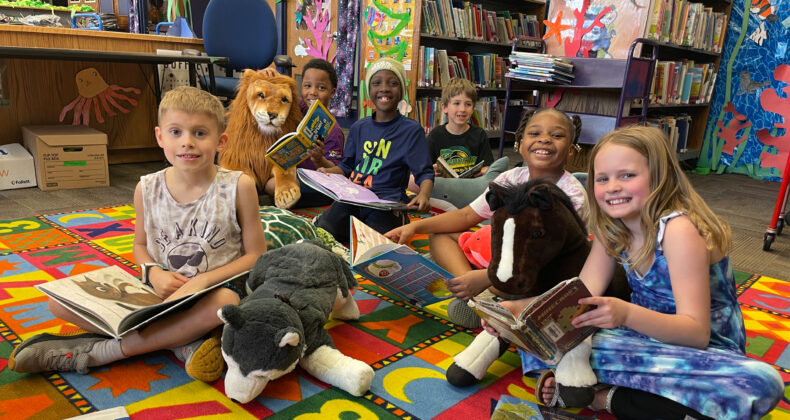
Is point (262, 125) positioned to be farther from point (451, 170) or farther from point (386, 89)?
point (451, 170)

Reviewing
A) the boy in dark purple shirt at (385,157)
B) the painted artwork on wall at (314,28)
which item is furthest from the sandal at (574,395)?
the painted artwork on wall at (314,28)

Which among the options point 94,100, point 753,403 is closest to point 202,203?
point 753,403

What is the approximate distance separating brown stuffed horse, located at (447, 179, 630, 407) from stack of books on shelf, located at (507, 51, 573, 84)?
7.73 ft

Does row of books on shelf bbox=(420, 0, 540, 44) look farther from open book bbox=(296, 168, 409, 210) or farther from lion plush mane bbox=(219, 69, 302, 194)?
open book bbox=(296, 168, 409, 210)

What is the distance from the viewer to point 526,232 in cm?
119

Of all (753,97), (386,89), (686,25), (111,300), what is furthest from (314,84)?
(753,97)

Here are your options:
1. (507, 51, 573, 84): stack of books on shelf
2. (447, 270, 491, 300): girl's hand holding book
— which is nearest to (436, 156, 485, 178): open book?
(507, 51, 573, 84): stack of books on shelf

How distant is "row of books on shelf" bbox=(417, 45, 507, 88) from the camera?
4.11 m

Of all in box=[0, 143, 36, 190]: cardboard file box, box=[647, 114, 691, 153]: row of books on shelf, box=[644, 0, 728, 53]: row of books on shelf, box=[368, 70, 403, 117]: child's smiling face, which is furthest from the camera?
box=[647, 114, 691, 153]: row of books on shelf

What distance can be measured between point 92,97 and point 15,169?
81 cm

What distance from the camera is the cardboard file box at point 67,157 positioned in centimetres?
294

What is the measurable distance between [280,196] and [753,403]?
2012 millimetres

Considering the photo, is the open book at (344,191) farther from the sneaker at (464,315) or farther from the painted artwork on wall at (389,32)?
the painted artwork on wall at (389,32)

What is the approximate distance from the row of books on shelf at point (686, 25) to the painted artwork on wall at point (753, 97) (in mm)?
185
